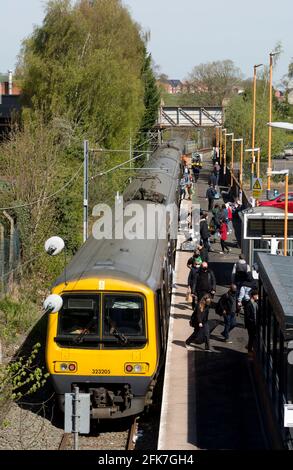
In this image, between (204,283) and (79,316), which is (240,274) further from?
(79,316)

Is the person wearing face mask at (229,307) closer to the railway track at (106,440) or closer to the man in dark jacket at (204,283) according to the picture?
the man in dark jacket at (204,283)

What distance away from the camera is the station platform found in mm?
12844

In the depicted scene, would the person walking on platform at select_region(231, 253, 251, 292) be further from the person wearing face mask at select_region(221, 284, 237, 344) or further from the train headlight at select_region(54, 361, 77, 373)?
the train headlight at select_region(54, 361, 77, 373)

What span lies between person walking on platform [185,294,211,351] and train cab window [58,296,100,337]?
345 cm

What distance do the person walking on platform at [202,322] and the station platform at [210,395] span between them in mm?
280

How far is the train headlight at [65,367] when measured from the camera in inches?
545

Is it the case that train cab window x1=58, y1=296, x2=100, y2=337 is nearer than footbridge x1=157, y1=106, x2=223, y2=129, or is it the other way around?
train cab window x1=58, y1=296, x2=100, y2=337

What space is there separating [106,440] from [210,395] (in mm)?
1825

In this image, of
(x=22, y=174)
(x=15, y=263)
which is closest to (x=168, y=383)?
(x=15, y=263)

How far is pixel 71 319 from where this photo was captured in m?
13.9

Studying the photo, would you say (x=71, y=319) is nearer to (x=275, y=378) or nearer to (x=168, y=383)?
(x=168, y=383)

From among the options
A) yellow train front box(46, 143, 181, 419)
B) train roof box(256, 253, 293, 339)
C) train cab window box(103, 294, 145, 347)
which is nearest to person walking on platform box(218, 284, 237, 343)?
train roof box(256, 253, 293, 339)

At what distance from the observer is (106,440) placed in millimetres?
14328

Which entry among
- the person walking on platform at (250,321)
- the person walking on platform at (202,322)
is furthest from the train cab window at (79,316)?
the person walking on platform at (250,321)
